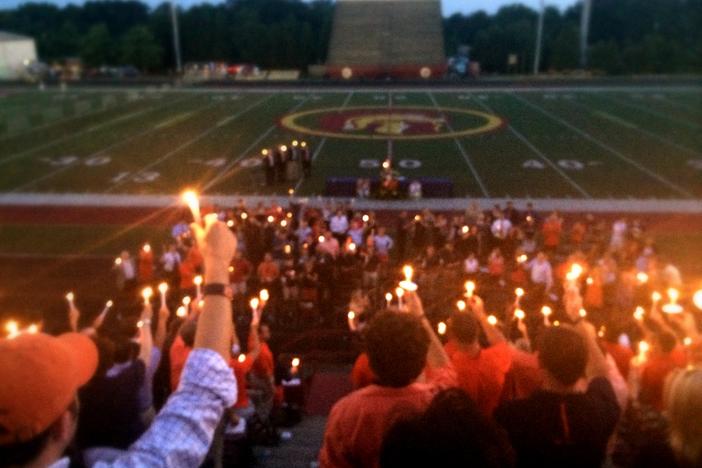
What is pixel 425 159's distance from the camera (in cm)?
2828

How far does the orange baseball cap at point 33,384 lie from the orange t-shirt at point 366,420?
1594 millimetres

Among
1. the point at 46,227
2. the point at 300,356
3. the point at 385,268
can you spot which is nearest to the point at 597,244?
the point at 385,268

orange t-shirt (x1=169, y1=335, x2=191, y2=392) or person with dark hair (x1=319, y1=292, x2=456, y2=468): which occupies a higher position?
person with dark hair (x1=319, y1=292, x2=456, y2=468)

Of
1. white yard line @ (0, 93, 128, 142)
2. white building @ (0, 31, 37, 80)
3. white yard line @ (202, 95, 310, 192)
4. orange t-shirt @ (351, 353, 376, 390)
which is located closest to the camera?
orange t-shirt @ (351, 353, 376, 390)

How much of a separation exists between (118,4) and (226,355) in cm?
11372

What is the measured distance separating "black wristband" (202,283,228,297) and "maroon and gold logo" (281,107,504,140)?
2989 centimetres

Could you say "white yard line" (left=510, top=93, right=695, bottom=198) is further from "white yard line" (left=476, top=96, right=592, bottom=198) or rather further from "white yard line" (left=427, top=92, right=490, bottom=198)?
"white yard line" (left=427, top=92, right=490, bottom=198)

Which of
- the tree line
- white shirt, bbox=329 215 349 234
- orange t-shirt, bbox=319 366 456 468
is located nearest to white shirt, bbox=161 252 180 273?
white shirt, bbox=329 215 349 234

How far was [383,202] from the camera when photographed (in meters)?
21.9

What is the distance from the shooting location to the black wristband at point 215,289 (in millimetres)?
2436

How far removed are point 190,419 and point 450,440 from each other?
1.03 metres

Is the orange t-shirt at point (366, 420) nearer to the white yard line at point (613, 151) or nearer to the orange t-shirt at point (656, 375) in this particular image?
the orange t-shirt at point (656, 375)

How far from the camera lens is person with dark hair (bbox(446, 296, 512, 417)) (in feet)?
14.9

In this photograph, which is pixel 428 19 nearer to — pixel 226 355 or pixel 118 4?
pixel 118 4
